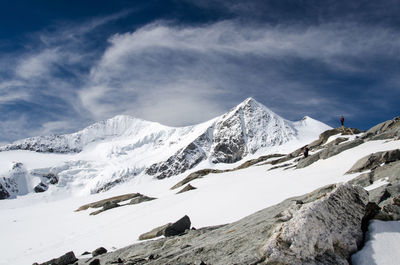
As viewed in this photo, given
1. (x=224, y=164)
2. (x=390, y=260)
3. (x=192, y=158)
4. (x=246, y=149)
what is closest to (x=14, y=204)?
(x=192, y=158)

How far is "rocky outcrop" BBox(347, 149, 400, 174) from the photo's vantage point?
616 inches

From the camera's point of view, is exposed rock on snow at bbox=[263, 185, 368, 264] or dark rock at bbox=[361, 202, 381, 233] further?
dark rock at bbox=[361, 202, 381, 233]

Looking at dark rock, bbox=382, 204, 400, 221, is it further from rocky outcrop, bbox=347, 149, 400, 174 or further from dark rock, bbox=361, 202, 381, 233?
rocky outcrop, bbox=347, 149, 400, 174

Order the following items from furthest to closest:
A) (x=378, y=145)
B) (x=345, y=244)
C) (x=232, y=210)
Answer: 1. (x=378, y=145)
2. (x=232, y=210)
3. (x=345, y=244)

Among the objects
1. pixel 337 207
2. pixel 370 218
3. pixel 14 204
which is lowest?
pixel 370 218

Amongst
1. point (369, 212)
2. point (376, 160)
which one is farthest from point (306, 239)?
point (376, 160)

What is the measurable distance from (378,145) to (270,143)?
569 feet

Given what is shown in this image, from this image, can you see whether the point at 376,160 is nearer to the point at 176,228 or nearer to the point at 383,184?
the point at 383,184

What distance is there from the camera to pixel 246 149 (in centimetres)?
19550

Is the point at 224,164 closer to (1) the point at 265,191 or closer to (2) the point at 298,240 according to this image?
(1) the point at 265,191

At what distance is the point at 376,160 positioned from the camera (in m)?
16.4

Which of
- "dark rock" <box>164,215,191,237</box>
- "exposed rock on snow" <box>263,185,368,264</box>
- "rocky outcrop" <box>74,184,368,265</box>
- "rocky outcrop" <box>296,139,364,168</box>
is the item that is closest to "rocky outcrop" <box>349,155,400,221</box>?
"rocky outcrop" <box>74,184,368,265</box>

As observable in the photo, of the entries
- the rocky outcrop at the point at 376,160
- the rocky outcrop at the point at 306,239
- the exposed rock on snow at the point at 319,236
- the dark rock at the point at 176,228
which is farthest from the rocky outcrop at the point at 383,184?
the dark rock at the point at 176,228

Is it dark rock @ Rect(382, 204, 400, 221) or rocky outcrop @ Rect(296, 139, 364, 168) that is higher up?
rocky outcrop @ Rect(296, 139, 364, 168)
